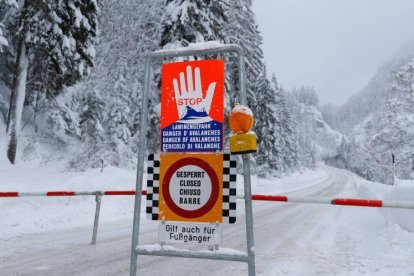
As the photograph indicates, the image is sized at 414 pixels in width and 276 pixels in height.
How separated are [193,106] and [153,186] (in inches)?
36.2

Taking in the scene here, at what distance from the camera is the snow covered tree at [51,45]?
17.4m

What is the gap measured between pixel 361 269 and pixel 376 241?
8.36 ft

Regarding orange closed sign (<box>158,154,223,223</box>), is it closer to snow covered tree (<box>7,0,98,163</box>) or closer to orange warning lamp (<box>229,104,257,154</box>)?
orange warning lamp (<box>229,104,257,154</box>)

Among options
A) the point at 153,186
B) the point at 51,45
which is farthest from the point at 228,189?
the point at 51,45

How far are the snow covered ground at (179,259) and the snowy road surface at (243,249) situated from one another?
1 centimetres

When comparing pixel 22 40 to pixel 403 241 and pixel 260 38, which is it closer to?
pixel 403 241

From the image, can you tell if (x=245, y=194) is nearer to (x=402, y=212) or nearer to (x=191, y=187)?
(x=191, y=187)

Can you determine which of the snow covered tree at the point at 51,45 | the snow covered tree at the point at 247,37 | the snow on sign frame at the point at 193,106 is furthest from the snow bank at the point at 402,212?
the snow covered tree at the point at 247,37

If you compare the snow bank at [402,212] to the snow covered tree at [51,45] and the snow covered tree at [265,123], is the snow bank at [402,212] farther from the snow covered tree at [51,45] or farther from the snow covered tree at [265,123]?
the snow covered tree at [265,123]

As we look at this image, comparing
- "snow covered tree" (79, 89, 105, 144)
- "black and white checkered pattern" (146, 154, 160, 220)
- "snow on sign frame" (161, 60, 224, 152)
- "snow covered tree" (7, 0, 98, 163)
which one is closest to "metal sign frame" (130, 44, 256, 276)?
"black and white checkered pattern" (146, 154, 160, 220)

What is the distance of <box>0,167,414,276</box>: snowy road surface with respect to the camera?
5742 millimetres

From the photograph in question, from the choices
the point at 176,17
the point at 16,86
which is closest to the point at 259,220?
the point at 176,17

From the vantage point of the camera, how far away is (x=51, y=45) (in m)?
17.8

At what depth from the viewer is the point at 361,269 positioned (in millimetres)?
6008
